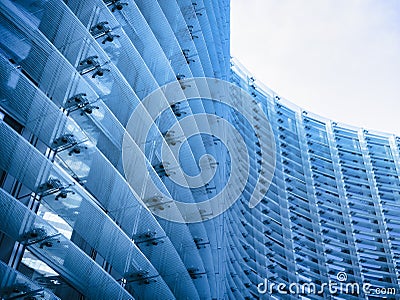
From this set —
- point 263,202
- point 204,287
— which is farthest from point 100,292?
point 263,202

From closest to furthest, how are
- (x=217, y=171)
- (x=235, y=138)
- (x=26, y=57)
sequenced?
(x=26, y=57) < (x=217, y=171) < (x=235, y=138)

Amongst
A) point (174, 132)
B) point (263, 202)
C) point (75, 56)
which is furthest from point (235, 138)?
point (75, 56)

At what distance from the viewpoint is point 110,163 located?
33.7ft

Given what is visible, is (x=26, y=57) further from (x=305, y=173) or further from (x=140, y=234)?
(x=305, y=173)

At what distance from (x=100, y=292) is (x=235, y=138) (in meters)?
17.8

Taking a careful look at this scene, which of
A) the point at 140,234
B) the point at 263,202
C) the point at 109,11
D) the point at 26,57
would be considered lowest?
the point at 140,234

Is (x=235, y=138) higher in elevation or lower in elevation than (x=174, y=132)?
higher

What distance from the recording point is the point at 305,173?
34250 mm

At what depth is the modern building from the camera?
826 centimetres

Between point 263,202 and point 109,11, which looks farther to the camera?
point 263,202

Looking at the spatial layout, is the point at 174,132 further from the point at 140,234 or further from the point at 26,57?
the point at 26,57

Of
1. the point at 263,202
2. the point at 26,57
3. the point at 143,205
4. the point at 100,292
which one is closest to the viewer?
the point at 26,57

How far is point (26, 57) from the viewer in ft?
28.6

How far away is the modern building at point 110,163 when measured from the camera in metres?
Result: 8.26
